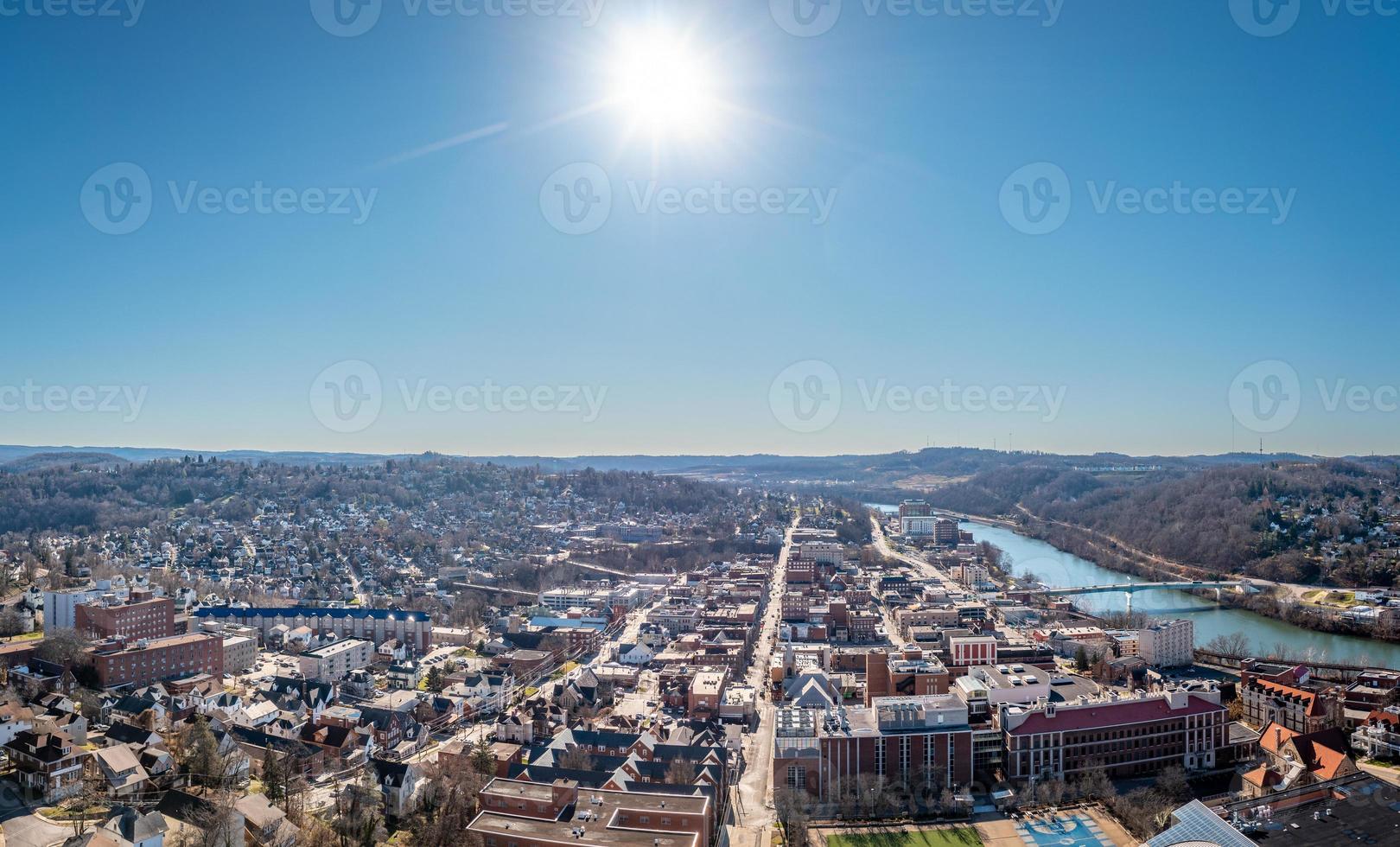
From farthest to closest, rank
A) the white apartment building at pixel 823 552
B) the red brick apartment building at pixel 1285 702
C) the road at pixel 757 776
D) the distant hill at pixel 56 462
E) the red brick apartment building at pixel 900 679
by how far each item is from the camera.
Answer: the distant hill at pixel 56 462, the white apartment building at pixel 823 552, the red brick apartment building at pixel 900 679, the red brick apartment building at pixel 1285 702, the road at pixel 757 776

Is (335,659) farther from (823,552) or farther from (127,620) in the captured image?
(823,552)

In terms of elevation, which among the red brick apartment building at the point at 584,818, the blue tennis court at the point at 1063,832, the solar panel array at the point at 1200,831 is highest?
the solar panel array at the point at 1200,831

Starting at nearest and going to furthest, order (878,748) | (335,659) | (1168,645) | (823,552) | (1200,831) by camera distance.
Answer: (1200,831) → (878,748) → (335,659) → (1168,645) → (823,552)

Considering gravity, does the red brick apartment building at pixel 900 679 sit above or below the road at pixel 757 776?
above

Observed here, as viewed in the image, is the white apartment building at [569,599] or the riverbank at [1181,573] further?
the white apartment building at [569,599]

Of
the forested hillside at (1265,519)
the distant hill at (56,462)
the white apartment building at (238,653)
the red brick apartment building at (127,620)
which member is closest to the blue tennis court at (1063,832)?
the white apartment building at (238,653)

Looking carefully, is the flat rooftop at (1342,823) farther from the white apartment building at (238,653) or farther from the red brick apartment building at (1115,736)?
the white apartment building at (238,653)

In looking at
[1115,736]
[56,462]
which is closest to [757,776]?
[1115,736]
